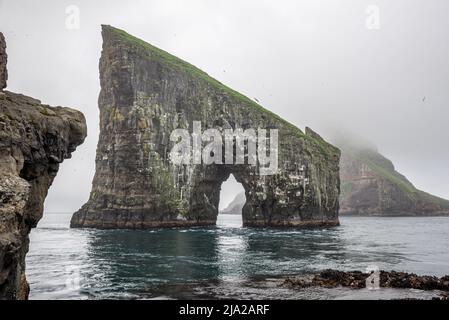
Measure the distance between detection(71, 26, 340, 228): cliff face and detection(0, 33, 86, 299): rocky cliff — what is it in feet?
239

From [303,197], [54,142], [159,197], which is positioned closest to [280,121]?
[303,197]

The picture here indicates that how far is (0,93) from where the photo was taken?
16.0 meters

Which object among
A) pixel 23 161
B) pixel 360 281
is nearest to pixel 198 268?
pixel 360 281

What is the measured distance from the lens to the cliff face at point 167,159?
92.6m

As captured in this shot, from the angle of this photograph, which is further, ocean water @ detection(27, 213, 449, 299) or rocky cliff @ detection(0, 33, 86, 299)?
ocean water @ detection(27, 213, 449, 299)

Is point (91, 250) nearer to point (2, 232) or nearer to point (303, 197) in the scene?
point (2, 232)

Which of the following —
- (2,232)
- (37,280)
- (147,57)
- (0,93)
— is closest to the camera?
(2,232)

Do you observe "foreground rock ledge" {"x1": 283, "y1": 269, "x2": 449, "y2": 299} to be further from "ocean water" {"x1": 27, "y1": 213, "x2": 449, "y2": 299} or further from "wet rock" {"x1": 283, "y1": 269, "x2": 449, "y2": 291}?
"ocean water" {"x1": 27, "y1": 213, "x2": 449, "y2": 299}

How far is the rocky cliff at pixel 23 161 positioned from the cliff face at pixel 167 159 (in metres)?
72.9

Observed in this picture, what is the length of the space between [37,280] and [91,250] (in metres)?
18.3

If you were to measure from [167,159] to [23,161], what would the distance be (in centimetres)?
8151

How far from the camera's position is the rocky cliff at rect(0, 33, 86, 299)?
1186 centimetres

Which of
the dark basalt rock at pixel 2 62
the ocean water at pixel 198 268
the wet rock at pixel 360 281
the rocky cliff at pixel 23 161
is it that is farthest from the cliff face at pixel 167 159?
the dark basalt rock at pixel 2 62

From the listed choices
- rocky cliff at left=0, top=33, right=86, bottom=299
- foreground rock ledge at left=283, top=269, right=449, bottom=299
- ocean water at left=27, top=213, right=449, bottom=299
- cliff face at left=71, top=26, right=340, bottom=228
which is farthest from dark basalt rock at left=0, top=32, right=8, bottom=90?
cliff face at left=71, top=26, right=340, bottom=228
